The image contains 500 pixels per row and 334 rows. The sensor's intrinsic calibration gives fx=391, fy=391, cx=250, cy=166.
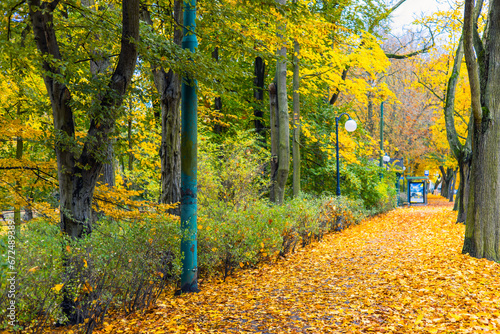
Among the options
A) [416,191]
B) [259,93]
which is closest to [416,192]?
[416,191]

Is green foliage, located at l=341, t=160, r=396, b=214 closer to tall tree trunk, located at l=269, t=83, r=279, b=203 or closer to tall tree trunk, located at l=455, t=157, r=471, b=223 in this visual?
tall tree trunk, located at l=455, t=157, r=471, b=223

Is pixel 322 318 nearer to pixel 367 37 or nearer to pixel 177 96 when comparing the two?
pixel 177 96

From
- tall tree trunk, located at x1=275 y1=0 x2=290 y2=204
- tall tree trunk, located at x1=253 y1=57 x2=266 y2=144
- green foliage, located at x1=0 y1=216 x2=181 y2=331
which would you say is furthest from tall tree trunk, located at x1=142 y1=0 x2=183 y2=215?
tall tree trunk, located at x1=253 y1=57 x2=266 y2=144

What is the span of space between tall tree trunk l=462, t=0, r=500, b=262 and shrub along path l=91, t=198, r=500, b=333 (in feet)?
2.14

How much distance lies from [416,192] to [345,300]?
90.1 feet

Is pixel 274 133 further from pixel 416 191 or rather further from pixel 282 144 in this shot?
pixel 416 191

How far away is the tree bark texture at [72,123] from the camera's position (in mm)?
5051

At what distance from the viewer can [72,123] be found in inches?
210

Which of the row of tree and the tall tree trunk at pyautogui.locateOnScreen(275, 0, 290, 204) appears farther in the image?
the tall tree trunk at pyautogui.locateOnScreen(275, 0, 290, 204)

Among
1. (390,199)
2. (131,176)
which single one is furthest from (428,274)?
(390,199)

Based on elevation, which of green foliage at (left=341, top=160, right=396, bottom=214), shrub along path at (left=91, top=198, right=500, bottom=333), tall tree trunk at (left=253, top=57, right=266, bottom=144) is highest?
tall tree trunk at (left=253, top=57, right=266, bottom=144)

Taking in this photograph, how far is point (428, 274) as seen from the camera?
6.70 m

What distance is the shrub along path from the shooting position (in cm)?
456

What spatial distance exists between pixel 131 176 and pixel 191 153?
8.85 m
